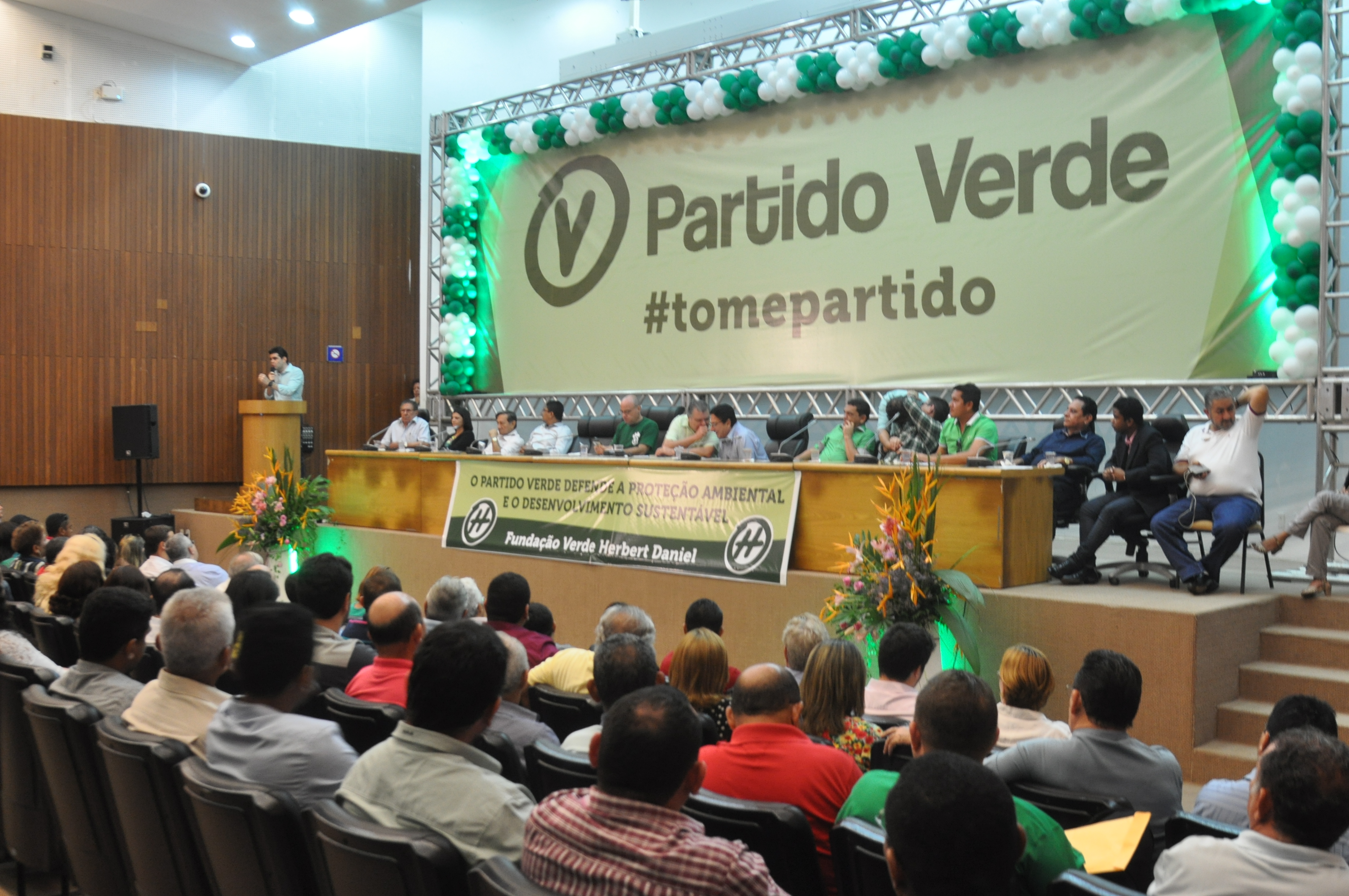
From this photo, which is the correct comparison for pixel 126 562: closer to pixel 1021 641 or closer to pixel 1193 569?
pixel 1021 641

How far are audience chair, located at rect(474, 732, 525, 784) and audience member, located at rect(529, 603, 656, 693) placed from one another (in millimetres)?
942

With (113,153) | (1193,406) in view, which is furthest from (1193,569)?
(113,153)

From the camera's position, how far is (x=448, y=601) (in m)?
4.10

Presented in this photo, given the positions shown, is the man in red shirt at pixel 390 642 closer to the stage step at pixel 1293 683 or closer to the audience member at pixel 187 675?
the audience member at pixel 187 675

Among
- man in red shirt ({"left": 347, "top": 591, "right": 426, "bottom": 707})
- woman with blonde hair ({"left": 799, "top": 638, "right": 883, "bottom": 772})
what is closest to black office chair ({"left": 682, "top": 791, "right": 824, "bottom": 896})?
woman with blonde hair ({"left": 799, "top": 638, "right": 883, "bottom": 772})

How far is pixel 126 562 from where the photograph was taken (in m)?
5.67

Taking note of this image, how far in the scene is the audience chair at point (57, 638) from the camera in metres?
3.93

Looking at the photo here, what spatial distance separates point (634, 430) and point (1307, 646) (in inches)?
191

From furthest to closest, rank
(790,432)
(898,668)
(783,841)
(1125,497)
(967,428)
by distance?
1. (790,432)
2. (967,428)
3. (1125,497)
4. (898,668)
5. (783,841)

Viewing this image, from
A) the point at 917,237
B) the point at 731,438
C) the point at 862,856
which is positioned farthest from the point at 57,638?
the point at 917,237

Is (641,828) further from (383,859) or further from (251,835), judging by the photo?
(251,835)

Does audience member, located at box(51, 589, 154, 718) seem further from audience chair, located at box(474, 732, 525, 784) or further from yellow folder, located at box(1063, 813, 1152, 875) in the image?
yellow folder, located at box(1063, 813, 1152, 875)

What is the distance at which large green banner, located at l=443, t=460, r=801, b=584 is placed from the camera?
582cm

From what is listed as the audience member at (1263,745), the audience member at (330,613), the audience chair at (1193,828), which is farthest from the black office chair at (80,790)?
the audience member at (1263,745)
